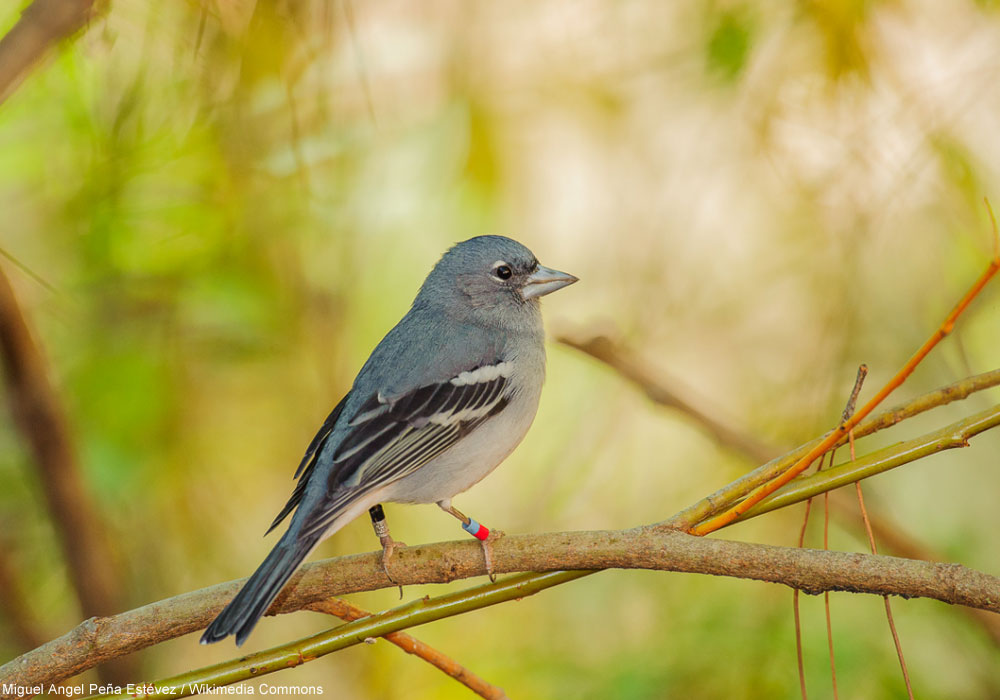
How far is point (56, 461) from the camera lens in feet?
12.0

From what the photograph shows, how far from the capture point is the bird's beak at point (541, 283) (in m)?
3.54

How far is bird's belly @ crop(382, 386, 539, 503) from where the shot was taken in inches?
115

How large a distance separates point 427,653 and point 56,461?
2123 millimetres

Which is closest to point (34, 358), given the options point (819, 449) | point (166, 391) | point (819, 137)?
point (166, 391)

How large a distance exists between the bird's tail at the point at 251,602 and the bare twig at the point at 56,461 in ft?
5.75

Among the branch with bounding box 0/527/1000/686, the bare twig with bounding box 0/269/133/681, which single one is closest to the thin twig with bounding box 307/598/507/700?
the branch with bounding box 0/527/1000/686

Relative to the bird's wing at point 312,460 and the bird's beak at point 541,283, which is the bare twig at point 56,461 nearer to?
the bird's wing at point 312,460

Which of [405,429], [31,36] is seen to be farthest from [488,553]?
[31,36]

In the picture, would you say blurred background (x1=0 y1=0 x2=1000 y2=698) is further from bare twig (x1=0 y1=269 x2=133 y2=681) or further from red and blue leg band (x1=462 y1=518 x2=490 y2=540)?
red and blue leg band (x1=462 y1=518 x2=490 y2=540)

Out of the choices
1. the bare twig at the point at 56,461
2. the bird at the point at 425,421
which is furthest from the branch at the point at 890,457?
the bare twig at the point at 56,461

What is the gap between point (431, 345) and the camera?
3.20 m

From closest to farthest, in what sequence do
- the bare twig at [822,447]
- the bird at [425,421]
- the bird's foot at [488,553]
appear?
1. the bare twig at [822,447]
2. the bird's foot at [488,553]
3. the bird at [425,421]

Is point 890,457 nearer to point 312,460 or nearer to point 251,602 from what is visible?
point 251,602

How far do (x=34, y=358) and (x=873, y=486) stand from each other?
4.28m
